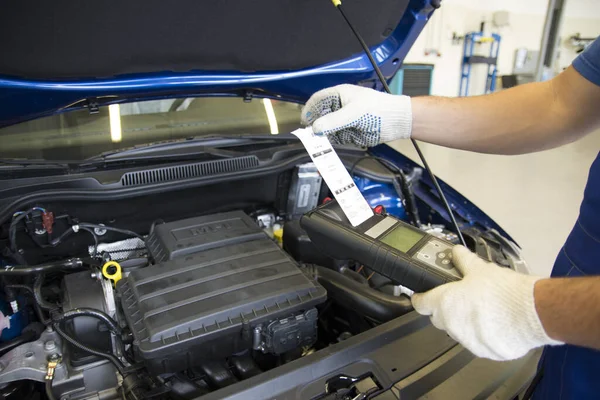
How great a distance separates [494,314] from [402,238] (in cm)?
30

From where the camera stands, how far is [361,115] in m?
0.94

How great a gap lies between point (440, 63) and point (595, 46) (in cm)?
624

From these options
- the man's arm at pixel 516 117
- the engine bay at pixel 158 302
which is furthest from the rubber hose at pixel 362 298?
the man's arm at pixel 516 117

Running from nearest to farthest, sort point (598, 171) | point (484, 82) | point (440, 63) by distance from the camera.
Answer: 1. point (598, 171)
2. point (440, 63)
3. point (484, 82)

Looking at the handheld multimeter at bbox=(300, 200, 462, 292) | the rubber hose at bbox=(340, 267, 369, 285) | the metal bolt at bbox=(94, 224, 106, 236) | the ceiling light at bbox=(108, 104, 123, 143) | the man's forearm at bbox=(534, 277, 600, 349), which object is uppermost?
the ceiling light at bbox=(108, 104, 123, 143)

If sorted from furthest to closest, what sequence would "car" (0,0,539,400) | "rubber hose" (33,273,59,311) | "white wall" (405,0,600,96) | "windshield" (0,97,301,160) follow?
"white wall" (405,0,600,96) < "windshield" (0,97,301,160) < "rubber hose" (33,273,59,311) < "car" (0,0,539,400)

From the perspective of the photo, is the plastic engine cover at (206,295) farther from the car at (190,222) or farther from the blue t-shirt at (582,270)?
the blue t-shirt at (582,270)

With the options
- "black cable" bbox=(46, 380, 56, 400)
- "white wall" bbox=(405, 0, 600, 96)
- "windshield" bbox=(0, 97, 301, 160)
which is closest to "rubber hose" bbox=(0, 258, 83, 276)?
"black cable" bbox=(46, 380, 56, 400)

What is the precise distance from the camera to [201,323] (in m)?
0.80

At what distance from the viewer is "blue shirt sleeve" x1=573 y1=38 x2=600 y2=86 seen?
2.67ft

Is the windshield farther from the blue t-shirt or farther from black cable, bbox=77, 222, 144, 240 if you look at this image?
the blue t-shirt

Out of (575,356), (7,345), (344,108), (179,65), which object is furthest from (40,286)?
(575,356)

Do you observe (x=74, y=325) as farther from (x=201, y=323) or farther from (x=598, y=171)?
(x=598, y=171)

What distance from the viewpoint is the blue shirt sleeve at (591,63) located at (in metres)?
0.81
